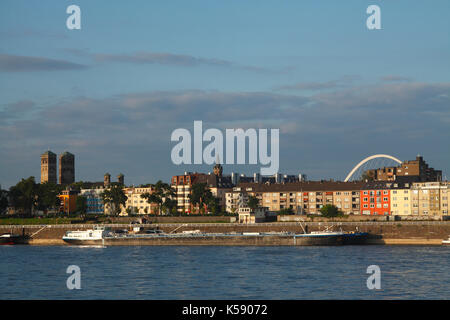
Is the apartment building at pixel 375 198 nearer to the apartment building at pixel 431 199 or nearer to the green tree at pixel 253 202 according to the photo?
the apartment building at pixel 431 199

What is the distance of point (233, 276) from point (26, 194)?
121 metres

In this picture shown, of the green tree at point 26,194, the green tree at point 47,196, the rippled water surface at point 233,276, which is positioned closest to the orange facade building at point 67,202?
A: the green tree at point 47,196

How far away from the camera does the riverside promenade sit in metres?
102

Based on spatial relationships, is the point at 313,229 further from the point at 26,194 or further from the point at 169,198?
the point at 26,194

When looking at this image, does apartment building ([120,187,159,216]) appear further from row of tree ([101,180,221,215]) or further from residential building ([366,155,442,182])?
residential building ([366,155,442,182])

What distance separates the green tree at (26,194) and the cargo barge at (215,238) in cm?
5224

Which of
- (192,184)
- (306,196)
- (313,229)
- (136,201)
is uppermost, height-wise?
(192,184)

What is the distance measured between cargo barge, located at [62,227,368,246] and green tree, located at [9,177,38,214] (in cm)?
5224

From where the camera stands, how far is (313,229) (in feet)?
370

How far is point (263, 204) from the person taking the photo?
15788cm

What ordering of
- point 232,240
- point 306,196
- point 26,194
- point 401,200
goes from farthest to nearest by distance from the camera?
point 26,194, point 306,196, point 401,200, point 232,240

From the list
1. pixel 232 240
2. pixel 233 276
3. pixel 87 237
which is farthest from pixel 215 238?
pixel 233 276
